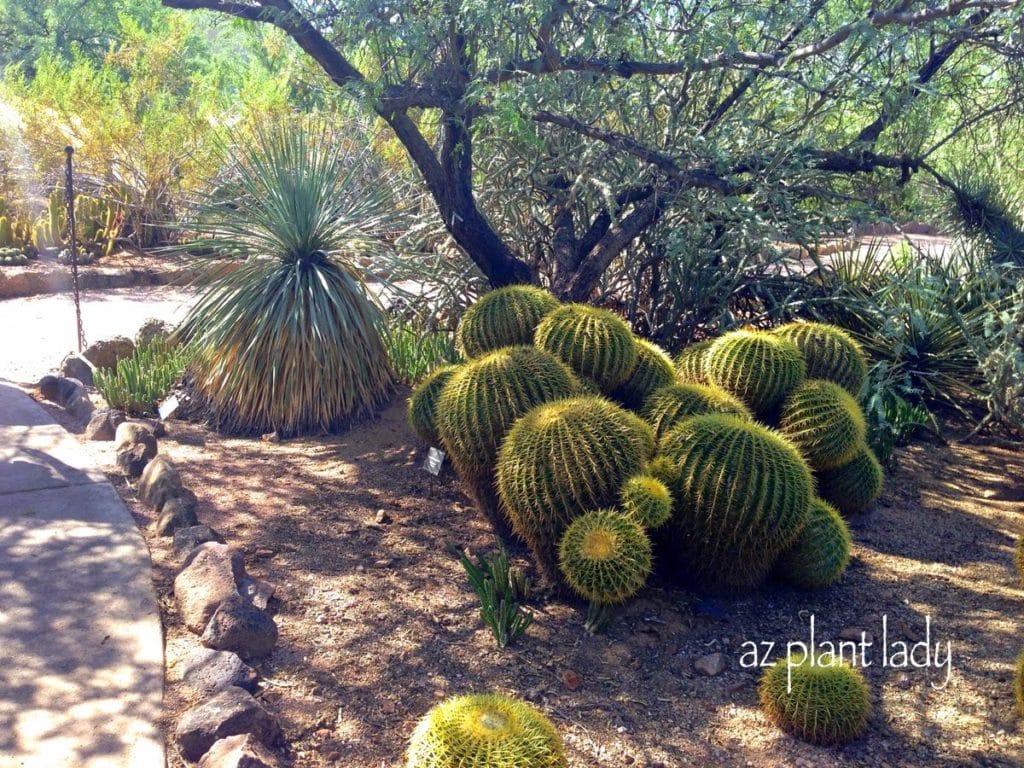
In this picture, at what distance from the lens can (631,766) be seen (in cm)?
330

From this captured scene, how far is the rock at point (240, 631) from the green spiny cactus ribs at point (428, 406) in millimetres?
1792

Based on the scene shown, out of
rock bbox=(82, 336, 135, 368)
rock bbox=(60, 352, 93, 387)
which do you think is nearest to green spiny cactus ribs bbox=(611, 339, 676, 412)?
rock bbox=(60, 352, 93, 387)

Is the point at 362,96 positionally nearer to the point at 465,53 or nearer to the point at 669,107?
the point at 465,53

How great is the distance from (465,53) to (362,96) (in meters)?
1.10

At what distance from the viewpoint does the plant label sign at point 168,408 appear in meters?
6.96

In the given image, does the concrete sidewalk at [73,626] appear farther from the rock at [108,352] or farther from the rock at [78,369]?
the rock at [108,352]

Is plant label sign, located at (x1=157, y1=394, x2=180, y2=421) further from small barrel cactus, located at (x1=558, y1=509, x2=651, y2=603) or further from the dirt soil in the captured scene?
small barrel cactus, located at (x1=558, y1=509, x2=651, y2=603)

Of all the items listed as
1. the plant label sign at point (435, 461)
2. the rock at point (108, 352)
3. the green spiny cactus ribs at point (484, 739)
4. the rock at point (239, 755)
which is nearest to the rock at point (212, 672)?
the rock at point (239, 755)

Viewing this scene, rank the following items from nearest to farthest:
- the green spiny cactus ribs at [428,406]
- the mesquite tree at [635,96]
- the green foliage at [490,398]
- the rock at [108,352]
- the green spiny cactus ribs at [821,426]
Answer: the green foliage at [490,398], the green spiny cactus ribs at [821,426], the mesquite tree at [635,96], the green spiny cactus ribs at [428,406], the rock at [108,352]

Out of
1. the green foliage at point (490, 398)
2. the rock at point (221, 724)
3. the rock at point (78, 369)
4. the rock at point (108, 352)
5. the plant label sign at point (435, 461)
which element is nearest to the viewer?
the rock at point (221, 724)

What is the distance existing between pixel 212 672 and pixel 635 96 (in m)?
5.02

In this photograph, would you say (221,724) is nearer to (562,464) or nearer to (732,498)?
(562,464)

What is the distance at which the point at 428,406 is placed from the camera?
17.9 feet

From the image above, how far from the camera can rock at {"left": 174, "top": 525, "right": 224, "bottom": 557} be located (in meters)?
4.50
